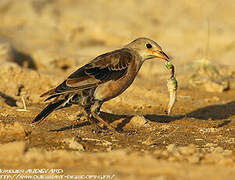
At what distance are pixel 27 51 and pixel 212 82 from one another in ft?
17.8

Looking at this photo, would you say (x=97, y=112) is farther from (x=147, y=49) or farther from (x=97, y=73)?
(x=147, y=49)

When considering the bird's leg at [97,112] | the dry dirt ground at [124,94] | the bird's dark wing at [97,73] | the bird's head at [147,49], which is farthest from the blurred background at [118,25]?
the bird's leg at [97,112]

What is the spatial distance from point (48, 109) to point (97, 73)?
0.90 metres

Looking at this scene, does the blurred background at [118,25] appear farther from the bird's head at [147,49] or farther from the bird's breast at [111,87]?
the bird's breast at [111,87]

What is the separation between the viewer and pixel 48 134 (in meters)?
6.04

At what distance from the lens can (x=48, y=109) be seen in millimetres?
6184

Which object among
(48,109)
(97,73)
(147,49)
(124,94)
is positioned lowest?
(48,109)

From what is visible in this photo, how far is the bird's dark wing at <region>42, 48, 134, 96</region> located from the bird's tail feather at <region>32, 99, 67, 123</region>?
15cm

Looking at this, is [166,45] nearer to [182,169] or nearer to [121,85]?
[121,85]

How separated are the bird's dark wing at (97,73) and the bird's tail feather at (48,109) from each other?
15 cm

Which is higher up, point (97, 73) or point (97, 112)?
point (97, 73)

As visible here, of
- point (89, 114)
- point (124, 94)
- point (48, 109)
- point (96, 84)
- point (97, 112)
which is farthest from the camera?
point (124, 94)

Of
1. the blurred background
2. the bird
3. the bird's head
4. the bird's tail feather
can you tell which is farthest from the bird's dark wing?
the blurred background

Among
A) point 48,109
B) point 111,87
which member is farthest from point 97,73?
point 48,109
